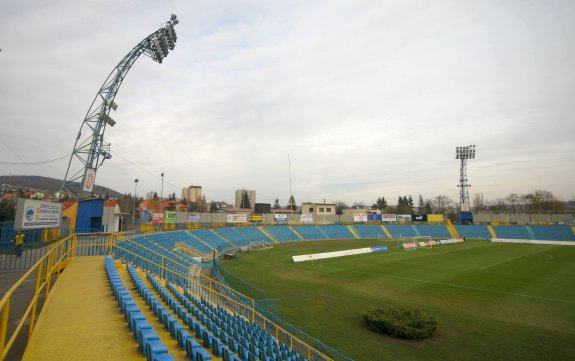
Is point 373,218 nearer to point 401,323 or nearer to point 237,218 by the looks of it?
point 237,218

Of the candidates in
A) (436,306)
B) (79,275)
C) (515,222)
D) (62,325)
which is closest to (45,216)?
(79,275)

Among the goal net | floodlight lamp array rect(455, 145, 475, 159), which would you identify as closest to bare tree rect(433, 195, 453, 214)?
floodlight lamp array rect(455, 145, 475, 159)

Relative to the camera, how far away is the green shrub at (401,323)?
15219 mm

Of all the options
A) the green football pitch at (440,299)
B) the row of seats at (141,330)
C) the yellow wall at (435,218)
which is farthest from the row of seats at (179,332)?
the yellow wall at (435,218)

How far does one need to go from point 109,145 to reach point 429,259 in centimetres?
4106

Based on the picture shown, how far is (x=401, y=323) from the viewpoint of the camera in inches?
614

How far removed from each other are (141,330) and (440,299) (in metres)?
21.3

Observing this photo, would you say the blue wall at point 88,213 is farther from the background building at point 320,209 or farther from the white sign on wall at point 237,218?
the background building at point 320,209

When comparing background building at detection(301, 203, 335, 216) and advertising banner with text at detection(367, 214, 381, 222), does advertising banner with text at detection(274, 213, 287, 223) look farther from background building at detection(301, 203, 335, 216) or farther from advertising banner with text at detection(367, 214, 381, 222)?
background building at detection(301, 203, 335, 216)

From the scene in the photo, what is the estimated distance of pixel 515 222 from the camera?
82438 mm

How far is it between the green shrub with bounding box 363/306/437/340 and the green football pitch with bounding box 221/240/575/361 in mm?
361

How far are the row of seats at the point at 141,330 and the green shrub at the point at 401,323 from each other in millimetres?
12449

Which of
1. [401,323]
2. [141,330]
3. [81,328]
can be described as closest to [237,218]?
[401,323]

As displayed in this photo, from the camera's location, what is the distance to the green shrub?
→ 15.2m
